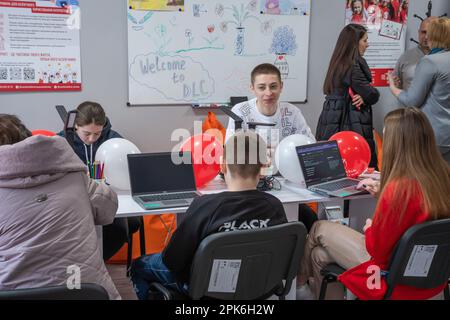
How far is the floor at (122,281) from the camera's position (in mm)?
2729

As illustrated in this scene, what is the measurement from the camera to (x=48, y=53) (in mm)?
3568

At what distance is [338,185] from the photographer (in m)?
2.53

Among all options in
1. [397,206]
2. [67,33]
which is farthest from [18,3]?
[397,206]

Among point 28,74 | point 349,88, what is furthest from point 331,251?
point 28,74

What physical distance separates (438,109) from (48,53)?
2797mm

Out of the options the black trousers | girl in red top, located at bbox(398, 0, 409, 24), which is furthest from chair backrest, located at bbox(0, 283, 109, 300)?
girl in red top, located at bbox(398, 0, 409, 24)

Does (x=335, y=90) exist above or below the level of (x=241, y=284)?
above

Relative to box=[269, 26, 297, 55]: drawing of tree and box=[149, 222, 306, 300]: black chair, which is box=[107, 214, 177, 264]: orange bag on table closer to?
box=[149, 222, 306, 300]: black chair

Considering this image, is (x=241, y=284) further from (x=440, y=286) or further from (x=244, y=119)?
(x=244, y=119)

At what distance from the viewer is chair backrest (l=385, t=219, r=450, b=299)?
1693mm

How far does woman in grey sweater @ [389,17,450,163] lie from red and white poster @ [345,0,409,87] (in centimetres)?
→ 118

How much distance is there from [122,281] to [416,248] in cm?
177

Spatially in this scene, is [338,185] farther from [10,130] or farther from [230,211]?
[10,130]

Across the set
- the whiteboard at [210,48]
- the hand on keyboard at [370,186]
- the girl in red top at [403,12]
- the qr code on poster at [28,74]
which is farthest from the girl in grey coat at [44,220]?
the girl in red top at [403,12]
